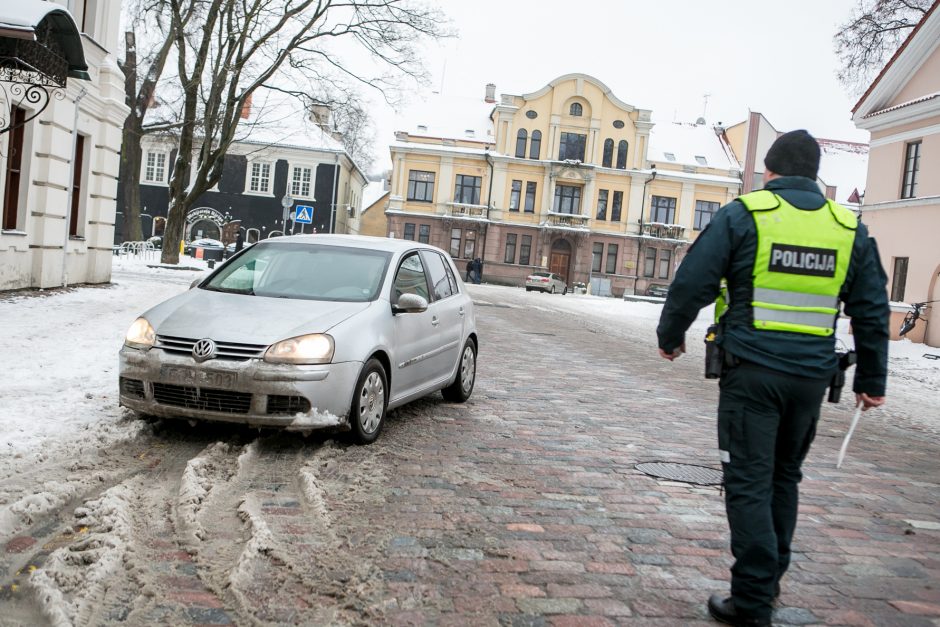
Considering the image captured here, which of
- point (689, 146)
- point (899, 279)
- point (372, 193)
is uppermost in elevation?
point (689, 146)

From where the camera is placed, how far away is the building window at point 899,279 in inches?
970

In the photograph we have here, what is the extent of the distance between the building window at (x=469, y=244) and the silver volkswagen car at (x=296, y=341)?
52434 mm

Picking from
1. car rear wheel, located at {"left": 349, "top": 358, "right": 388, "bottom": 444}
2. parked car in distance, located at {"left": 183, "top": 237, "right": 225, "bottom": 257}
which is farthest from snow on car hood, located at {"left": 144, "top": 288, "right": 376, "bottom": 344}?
parked car in distance, located at {"left": 183, "top": 237, "right": 225, "bottom": 257}

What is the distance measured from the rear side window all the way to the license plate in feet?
8.19

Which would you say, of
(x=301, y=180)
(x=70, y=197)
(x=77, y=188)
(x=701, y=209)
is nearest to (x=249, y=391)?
(x=70, y=197)

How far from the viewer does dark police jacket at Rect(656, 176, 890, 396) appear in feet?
11.4

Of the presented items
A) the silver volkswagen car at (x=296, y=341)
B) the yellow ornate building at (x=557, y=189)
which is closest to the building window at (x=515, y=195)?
the yellow ornate building at (x=557, y=189)

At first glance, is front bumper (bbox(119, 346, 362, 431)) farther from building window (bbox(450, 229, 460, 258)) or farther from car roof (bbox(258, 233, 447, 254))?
building window (bbox(450, 229, 460, 258))

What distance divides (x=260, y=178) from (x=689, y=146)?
3052 cm

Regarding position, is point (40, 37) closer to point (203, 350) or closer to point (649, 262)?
point (203, 350)

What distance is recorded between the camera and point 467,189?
60.2 metres

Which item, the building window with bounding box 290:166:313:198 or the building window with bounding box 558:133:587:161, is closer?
the building window with bounding box 290:166:313:198

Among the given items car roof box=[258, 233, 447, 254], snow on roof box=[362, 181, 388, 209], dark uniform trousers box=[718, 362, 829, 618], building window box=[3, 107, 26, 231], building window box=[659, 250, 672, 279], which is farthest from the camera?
snow on roof box=[362, 181, 388, 209]

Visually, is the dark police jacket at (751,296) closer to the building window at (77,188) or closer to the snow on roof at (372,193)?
the building window at (77,188)
